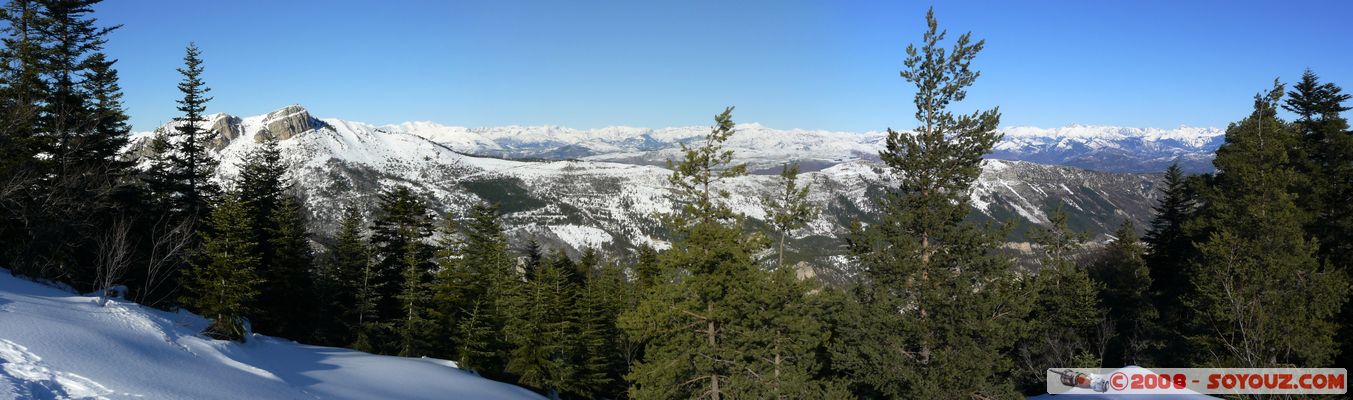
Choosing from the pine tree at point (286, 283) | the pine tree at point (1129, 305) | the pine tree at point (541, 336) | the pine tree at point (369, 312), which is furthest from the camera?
the pine tree at point (1129, 305)

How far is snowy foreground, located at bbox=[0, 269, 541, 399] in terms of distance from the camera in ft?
31.4

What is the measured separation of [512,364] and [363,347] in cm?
823

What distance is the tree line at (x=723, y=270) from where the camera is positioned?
66.0 ft

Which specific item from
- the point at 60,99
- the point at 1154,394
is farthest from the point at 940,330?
the point at 60,99

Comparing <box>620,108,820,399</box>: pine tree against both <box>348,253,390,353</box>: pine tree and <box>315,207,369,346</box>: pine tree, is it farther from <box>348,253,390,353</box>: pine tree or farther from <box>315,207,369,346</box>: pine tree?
<box>315,207,369,346</box>: pine tree

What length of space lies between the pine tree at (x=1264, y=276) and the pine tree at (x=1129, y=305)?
11.5m

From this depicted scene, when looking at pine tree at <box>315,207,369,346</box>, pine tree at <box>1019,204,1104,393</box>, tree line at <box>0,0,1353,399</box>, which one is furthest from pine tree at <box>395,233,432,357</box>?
pine tree at <box>1019,204,1104,393</box>

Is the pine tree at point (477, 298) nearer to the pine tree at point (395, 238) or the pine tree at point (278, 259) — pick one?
the pine tree at point (395, 238)

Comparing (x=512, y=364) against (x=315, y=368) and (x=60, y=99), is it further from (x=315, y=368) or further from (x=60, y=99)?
(x=60, y=99)

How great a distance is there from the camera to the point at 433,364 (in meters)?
26.4

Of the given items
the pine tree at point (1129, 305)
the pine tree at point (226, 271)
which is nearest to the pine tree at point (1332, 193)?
the pine tree at point (1129, 305)

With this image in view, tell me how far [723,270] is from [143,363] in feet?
46.8

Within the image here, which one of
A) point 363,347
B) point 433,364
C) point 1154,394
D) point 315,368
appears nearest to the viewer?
point 315,368

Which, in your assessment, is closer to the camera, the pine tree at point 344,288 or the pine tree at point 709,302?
the pine tree at point 709,302
